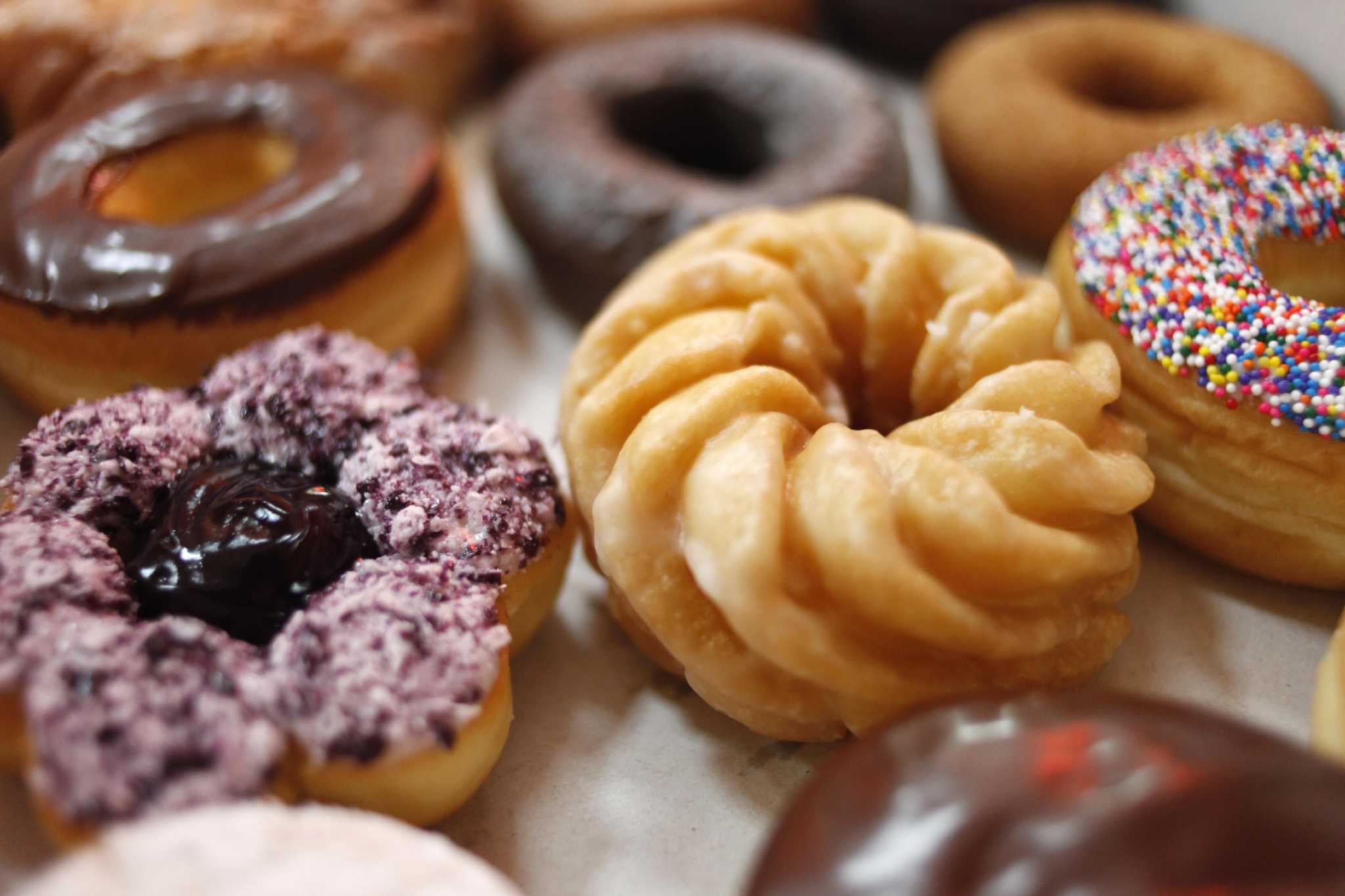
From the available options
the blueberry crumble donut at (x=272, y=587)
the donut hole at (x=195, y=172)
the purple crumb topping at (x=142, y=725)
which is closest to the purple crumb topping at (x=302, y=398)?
the blueberry crumble donut at (x=272, y=587)

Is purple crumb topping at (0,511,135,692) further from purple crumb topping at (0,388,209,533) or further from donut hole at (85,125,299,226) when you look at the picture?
donut hole at (85,125,299,226)

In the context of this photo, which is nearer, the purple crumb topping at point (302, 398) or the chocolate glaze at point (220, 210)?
the purple crumb topping at point (302, 398)

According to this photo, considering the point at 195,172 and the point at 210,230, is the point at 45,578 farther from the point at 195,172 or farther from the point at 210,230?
the point at 195,172

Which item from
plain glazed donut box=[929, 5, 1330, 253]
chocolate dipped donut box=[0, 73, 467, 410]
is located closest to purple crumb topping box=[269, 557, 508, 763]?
chocolate dipped donut box=[0, 73, 467, 410]

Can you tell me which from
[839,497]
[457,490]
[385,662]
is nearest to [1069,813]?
[839,497]

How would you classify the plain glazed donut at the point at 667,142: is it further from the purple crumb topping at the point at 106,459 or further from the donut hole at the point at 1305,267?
the purple crumb topping at the point at 106,459

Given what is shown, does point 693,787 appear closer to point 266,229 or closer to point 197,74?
point 266,229
